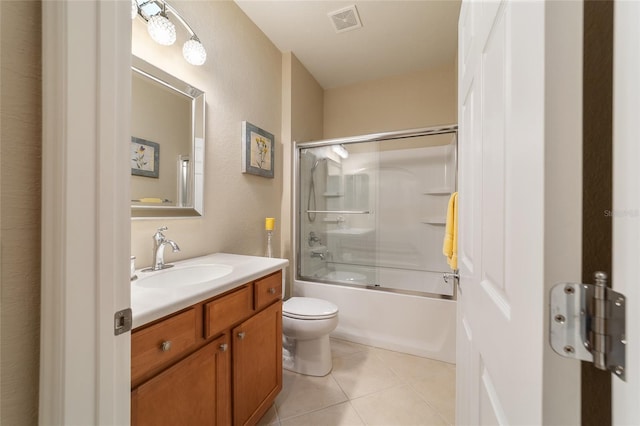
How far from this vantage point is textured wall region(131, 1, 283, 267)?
137 cm

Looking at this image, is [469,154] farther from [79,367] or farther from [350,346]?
[350,346]

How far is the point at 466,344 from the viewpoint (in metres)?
0.83

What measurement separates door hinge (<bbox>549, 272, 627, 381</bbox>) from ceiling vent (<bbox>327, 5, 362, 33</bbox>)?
7.27 feet

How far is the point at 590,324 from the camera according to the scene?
0.30m

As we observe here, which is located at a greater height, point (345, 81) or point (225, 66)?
point (345, 81)

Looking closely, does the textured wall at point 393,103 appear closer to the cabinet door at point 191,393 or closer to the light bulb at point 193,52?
the light bulb at point 193,52

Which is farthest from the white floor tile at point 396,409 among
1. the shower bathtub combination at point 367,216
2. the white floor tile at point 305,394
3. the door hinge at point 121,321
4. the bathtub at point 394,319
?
the door hinge at point 121,321

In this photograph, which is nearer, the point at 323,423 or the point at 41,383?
the point at 41,383

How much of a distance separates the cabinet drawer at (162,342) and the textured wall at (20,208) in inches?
11.2

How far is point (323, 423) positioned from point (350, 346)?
0.80m

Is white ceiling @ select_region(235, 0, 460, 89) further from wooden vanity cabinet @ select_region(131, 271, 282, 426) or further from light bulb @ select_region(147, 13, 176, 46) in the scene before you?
wooden vanity cabinet @ select_region(131, 271, 282, 426)

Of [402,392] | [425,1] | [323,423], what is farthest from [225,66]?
[402,392]

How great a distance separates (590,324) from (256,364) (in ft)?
4.13

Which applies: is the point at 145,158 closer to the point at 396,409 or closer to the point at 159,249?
the point at 159,249
